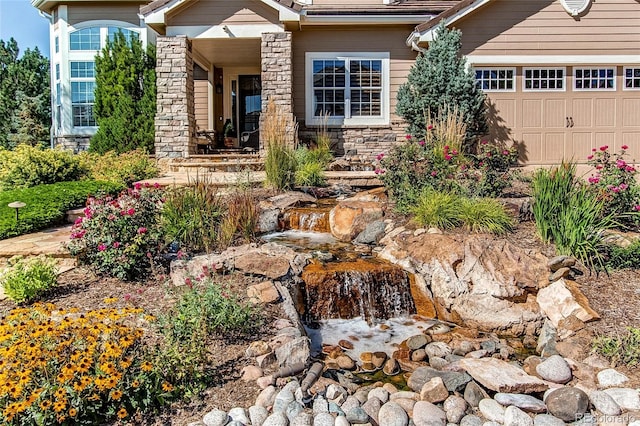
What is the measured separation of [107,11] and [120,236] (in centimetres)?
1106

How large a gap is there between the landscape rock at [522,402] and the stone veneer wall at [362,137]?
891cm

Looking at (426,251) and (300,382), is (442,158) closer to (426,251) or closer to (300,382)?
(426,251)

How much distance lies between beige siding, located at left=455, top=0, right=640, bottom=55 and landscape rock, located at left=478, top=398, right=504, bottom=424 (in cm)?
931

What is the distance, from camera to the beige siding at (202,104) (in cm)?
1428

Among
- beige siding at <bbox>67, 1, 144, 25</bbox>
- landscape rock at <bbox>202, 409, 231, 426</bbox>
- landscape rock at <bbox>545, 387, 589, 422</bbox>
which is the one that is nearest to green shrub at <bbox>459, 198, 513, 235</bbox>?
landscape rock at <bbox>545, 387, 589, 422</bbox>

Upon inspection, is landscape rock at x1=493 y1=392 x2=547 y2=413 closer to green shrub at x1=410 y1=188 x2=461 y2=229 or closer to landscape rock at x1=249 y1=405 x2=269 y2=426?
landscape rock at x1=249 y1=405 x2=269 y2=426

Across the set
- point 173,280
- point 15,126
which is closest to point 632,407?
point 173,280

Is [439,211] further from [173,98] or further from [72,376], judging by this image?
[173,98]

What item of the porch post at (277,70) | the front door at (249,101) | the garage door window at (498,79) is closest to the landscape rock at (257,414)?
the porch post at (277,70)

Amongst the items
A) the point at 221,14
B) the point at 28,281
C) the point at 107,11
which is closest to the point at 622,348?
the point at 28,281

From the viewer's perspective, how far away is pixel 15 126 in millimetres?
16828

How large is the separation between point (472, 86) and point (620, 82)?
12.5 ft

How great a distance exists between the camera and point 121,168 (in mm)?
9648

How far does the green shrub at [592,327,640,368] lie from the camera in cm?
381
